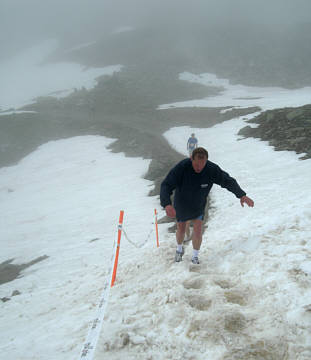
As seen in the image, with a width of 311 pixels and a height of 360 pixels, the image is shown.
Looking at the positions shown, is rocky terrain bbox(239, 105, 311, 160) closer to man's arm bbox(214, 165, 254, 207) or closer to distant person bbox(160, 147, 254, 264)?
man's arm bbox(214, 165, 254, 207)

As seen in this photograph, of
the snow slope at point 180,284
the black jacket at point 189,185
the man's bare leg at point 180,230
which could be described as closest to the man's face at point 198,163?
the black jacket at point 189,185

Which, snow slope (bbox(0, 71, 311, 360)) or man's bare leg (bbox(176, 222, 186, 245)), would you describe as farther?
man's bare leg (bbox(176, 222, 186, 245))

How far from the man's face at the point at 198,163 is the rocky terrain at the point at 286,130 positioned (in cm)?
1012

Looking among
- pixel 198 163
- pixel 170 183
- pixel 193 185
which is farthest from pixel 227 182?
pixel 170 183

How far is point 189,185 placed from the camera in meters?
4.25

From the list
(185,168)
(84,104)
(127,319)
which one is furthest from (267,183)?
(84,104)

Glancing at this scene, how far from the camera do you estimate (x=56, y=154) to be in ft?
91.1

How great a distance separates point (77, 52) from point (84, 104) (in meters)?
56.0

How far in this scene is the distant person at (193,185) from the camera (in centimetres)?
402

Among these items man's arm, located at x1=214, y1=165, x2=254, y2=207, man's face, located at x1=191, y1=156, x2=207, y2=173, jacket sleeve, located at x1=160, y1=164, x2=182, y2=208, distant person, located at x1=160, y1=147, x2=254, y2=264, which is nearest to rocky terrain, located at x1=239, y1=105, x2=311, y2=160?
man's arm, located at x1=214, y1=165, x2=254, y2=207

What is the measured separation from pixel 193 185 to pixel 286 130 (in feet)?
51.4

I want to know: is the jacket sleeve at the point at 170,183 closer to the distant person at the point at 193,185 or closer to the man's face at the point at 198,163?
the distant person at the point at 193,185

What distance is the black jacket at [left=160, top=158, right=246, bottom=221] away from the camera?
13.7ft

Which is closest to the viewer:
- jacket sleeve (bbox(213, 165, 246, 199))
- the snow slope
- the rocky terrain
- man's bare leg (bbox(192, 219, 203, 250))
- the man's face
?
the snow slope
